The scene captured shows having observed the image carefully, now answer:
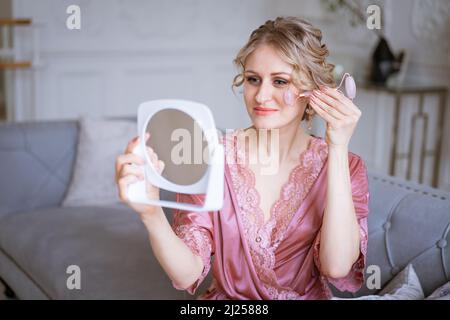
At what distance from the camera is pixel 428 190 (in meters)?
1.41

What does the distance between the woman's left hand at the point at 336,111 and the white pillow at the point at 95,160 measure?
138 centimetres

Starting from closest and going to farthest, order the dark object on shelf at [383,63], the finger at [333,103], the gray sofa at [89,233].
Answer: the finger at [333,103] < the gray sofa at [89,233] < the dark object on shelf at [383,63]

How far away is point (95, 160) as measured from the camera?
2150mm

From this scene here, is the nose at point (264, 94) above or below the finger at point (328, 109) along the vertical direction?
above

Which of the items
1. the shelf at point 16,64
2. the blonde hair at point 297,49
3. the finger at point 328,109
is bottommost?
the shelf at point 16,64

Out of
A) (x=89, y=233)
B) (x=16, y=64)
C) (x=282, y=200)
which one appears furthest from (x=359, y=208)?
(x=16, y=64)

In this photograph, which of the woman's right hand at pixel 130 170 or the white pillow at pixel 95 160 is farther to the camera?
the white pillow at pixel 95 160

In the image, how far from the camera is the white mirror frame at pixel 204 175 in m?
0.69

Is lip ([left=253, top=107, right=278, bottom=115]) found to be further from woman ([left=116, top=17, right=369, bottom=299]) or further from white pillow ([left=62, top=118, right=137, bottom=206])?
white pillow ([left=62, top=118, right=137, bottom=206])

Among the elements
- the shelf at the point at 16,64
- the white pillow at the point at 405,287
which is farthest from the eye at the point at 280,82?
the shelf at the point at 16,64

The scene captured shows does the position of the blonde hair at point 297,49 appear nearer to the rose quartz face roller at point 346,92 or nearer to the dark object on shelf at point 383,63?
the rose quartz face roller at point 346,92

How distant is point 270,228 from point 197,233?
117 mm

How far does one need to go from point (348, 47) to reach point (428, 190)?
4.25 ft
